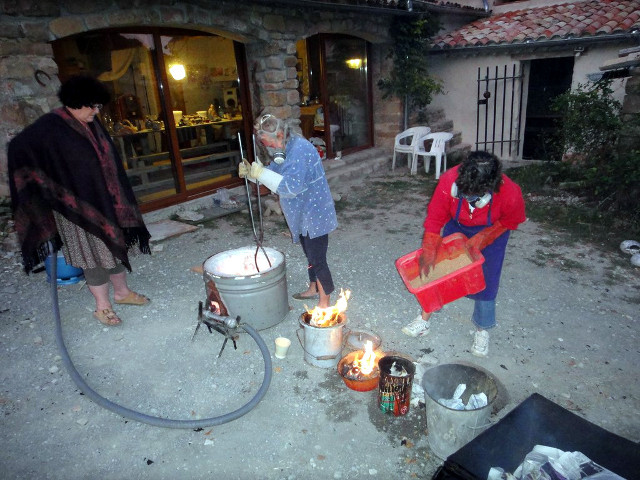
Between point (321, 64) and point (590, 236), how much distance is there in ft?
19.0

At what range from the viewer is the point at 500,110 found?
9961 millimetres

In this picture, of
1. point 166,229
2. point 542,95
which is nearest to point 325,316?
point 166,229

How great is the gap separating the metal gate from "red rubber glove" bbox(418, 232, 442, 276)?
765 cm

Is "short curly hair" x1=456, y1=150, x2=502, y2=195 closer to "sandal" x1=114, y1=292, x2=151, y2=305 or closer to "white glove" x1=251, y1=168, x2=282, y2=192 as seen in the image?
"white glove" x1=251, y1=168, x2=282, y2=192

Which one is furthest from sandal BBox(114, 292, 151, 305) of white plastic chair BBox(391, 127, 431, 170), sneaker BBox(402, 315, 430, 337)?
white plastic chair BBox(391, 127, 431, 170)

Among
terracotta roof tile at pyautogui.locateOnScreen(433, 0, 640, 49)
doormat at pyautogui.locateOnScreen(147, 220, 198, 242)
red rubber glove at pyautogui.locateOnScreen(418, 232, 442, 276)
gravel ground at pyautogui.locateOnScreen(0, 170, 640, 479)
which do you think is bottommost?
gravel ground at pyautogui.locateOnScreen(0, 170, 640, 479)

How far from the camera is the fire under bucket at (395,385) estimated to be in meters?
2.59

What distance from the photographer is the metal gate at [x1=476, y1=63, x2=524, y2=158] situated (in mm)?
9594

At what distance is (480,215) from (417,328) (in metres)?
1.16

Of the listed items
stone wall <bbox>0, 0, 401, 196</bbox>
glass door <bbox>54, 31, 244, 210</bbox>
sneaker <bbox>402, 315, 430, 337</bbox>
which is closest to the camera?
sneaker <bbox>402, 315, 430, 337</bbox>

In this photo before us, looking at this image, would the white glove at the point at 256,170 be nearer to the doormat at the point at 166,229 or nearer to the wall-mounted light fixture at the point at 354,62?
the doormat at the point at 166,229

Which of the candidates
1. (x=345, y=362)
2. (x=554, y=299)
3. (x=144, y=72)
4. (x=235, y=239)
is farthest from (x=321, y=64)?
(x=345, y=362)

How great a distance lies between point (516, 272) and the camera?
4.59 meters

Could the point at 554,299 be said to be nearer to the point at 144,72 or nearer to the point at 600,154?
the point at 600,154
